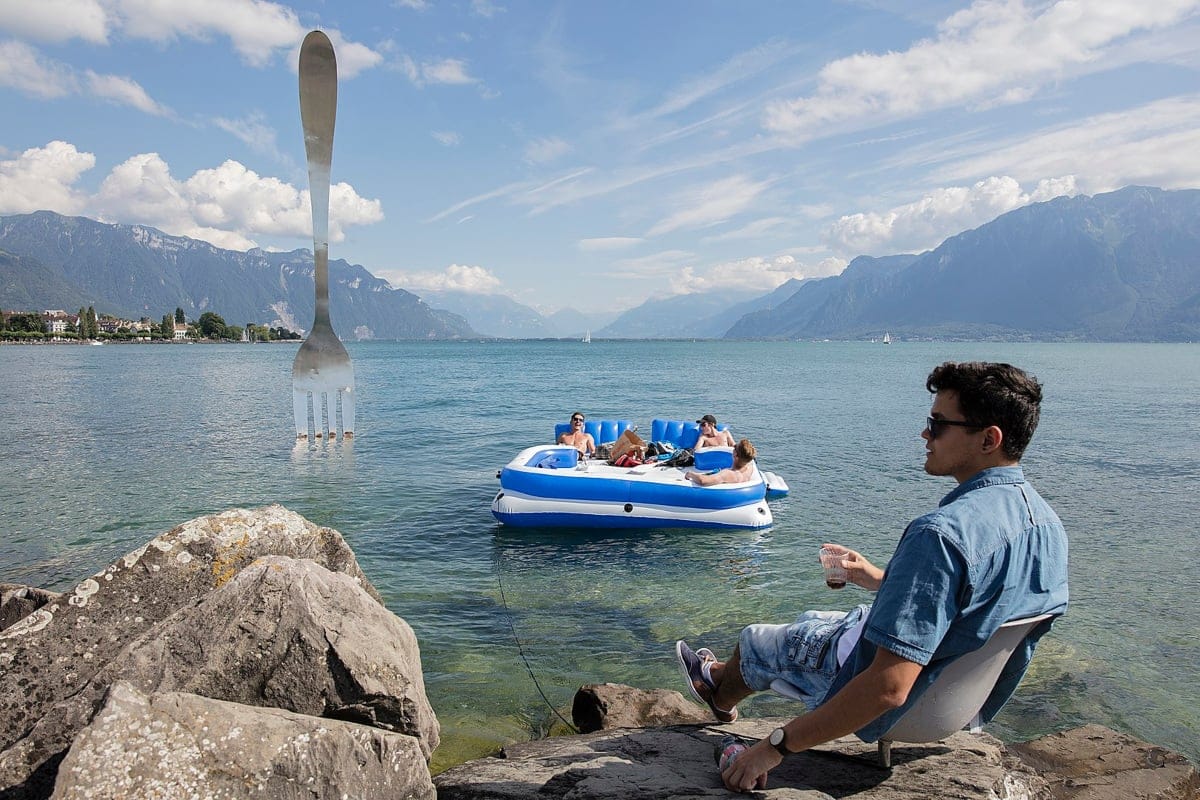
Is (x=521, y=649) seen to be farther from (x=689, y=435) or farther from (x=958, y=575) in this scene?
(x=689, y=435)

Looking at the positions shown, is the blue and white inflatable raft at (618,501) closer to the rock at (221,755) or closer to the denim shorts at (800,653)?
the denim shorts at (800,653)

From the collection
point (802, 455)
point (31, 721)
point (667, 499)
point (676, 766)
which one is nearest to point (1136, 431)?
point (802, 455)

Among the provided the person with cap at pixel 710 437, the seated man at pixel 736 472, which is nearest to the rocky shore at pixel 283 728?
the seated man at pixel 736 472

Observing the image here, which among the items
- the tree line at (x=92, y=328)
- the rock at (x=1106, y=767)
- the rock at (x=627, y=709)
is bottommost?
the rock at (x=627, y=709)

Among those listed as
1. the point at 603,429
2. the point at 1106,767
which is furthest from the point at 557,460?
the point at 1106,767

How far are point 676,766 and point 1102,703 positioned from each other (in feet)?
21.0

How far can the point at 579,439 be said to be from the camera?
16.9 metres

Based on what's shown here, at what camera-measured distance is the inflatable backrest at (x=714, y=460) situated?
1492cm

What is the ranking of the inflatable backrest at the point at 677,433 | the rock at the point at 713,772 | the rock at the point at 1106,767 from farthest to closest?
the inflatable backrest at the point at 677,433 → the rock at the point at 1106,767 → the rock at the point at 713,772

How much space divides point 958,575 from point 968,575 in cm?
4

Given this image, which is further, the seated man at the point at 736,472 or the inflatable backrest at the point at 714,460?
the inflatable backrest at the point at 714,460

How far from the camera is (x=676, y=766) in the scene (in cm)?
355

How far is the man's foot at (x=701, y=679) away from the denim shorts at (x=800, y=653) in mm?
309

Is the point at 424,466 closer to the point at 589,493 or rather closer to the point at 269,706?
the point at 589,493
